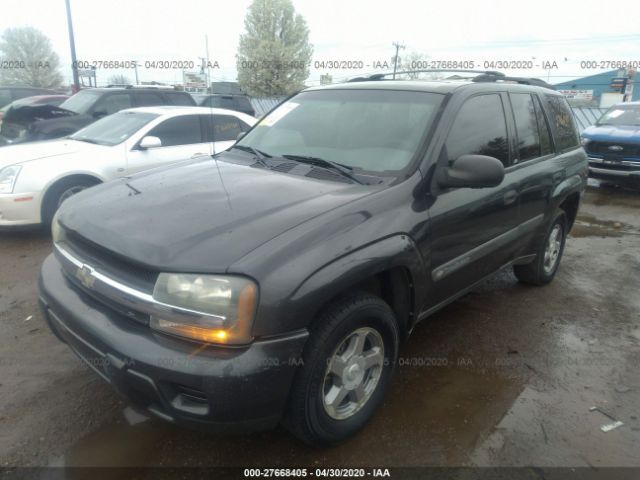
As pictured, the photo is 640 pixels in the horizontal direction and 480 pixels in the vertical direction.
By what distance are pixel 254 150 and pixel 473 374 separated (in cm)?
210

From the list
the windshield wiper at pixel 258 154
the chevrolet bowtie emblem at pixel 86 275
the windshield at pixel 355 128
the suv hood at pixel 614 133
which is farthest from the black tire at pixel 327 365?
the suv hood at pixel 614 133

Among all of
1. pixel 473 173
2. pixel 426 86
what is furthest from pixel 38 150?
pixel 473 173

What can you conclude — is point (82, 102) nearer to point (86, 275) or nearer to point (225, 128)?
point (225, 128)

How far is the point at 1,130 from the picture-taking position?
9719 mm

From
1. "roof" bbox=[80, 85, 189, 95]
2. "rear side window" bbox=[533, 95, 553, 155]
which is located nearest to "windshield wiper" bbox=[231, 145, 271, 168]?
"rear side window" bbox=[533, 95, 553, 155]

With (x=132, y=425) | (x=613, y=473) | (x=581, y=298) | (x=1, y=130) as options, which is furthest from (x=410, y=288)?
(x=1, y=130)

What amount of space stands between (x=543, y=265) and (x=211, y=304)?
3506mm

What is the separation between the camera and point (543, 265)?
4367 mm

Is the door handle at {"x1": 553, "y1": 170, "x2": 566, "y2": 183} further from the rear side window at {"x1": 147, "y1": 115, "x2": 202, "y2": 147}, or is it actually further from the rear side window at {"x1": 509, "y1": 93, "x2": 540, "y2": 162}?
the rear side window at {"x1": 147, "y1": 115, "x2": 202, "y2": 147}

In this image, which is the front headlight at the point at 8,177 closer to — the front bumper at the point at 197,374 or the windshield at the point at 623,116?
the front bumper at the point at 197,374

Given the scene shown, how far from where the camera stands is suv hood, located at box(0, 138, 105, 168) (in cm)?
539

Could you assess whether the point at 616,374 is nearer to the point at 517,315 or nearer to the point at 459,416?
the point at 517,315

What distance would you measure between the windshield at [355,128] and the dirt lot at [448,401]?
4.67ft

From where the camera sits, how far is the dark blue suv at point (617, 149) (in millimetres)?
9180
